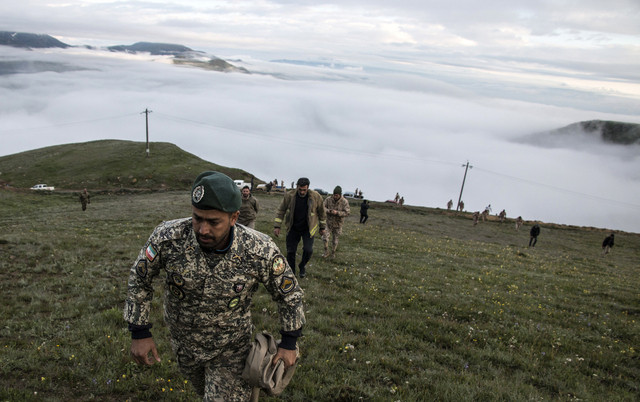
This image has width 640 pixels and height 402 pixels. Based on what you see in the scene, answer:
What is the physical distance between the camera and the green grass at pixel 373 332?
6.29 meters

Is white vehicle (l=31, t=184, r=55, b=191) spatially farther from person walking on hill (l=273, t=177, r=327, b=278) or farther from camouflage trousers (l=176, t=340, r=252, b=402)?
camouflage trousers (l=176, t=340, r=252, b=402)

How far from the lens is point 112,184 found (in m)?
72.6

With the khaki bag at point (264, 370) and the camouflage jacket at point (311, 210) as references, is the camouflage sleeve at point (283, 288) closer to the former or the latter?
the khaki bag at point (264, 370)

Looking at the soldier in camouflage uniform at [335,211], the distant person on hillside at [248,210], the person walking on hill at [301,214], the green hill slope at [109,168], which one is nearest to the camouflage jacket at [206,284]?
the person walking on hill at [301,214]

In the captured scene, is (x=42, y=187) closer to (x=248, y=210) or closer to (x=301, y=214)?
(x=248, y=210)

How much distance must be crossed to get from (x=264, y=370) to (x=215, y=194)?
178 cm

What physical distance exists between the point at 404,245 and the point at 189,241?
19.4 m

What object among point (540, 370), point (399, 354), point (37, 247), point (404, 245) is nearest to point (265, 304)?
point (399, 354)

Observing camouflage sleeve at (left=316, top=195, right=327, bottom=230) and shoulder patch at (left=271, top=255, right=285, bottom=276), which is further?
camouflage sleeve at (left=316, top=195, right=327, bottom=230)

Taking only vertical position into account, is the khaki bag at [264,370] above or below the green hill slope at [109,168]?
above

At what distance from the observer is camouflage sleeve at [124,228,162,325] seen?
391 centimetres

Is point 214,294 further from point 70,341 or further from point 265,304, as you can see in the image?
point 265,304

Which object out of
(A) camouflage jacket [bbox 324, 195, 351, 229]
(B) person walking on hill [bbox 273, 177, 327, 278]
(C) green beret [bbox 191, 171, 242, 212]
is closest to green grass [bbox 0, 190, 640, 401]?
(B) person walking on hill [bbox 273, 177, 327, 278]

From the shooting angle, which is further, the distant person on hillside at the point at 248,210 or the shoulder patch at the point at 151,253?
the distant person on hillside at the point at 248,210
